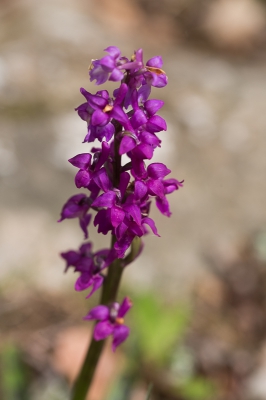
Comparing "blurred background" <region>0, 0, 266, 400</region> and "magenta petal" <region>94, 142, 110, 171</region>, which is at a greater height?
"blurred background" <region>0, 0, 266, 400</region>

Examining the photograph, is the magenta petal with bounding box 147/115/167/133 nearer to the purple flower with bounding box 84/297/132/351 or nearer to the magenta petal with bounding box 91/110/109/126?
the magenta petal with bounding box 91/110/109/126

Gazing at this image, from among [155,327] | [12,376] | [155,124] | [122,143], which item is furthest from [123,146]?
[155,327]

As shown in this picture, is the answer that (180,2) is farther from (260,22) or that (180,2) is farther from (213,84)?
(213,84)

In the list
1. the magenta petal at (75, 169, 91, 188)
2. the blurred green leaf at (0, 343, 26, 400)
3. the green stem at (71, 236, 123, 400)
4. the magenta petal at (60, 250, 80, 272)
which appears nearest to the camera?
the magenta petal at (75, 169, 91, 188)

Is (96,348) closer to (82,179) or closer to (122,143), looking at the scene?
(82,179)

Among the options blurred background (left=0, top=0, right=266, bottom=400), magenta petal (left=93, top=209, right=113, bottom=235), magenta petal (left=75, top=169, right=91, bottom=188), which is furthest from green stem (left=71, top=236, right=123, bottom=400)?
blurred background (left=0, top=0, right=266, bottom=400)

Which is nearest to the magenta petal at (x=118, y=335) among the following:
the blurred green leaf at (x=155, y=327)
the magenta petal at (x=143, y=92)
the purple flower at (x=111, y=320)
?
the purple flower at (x=111, y=320)
